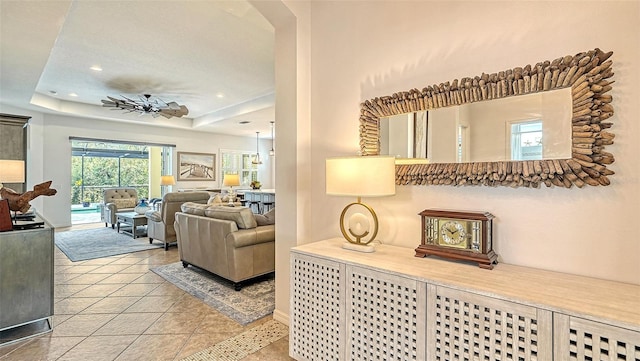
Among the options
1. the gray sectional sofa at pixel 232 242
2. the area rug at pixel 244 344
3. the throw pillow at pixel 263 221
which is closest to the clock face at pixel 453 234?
the area rug at pixel 244 344

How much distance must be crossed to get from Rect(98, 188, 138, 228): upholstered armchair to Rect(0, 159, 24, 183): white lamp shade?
15.1ft

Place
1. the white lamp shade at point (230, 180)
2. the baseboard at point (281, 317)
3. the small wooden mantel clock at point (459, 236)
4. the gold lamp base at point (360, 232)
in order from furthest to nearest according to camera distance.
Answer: the white lamp shade at point (230, 180) → the baseboard at point (281, 317) → the gold lamp base at point (360, 232) → the small wooden mantel clock at point (459, 236)

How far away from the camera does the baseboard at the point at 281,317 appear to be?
8.64ft

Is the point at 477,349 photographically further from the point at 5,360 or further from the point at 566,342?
the point at 5,360

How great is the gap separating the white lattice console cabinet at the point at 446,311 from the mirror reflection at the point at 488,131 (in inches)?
24.7

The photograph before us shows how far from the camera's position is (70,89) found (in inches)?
239

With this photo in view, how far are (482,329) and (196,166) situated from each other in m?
9.78

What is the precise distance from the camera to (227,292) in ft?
11.0

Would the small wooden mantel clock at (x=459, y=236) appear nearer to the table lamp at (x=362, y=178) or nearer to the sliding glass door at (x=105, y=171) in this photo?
the table lamp at (x=362, y=178)

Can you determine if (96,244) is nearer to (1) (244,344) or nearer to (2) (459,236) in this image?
(1) (244,344)

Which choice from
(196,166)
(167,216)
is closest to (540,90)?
(167,216)

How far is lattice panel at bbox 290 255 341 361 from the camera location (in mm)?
1822

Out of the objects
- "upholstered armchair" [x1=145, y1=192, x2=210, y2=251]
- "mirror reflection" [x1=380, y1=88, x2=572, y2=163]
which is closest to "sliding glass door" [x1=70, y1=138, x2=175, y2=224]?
"upholstered armchair" [x1=145, y1=192, x2=210, y2=251]

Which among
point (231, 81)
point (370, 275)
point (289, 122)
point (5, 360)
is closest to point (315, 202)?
point (289, 122)
